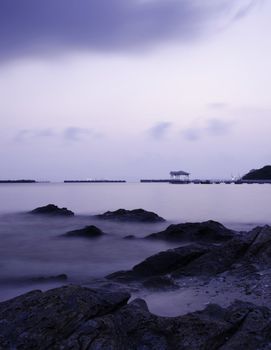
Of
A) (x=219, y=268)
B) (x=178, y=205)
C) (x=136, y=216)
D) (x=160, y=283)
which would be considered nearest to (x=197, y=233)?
(x=219, y=268)

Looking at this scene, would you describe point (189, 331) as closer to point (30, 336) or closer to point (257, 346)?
point (257, 346)

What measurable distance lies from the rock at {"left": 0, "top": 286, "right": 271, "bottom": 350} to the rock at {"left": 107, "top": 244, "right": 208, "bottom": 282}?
25.3ft

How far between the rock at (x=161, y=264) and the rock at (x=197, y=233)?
8368 mm

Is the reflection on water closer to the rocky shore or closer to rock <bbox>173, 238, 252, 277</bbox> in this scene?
rock <bbox>173, 238, 252, 277</bbox>

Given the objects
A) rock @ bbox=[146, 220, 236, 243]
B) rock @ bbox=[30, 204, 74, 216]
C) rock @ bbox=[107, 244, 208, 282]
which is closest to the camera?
rock @ bbox=[107, 244, 208, 282]

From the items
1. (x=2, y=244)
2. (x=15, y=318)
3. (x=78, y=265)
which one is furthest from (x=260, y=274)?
(x=2, y=244)

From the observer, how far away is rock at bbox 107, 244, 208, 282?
15.7m

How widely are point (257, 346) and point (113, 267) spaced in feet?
47.0

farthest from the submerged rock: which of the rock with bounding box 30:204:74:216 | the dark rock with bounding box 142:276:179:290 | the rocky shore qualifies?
the rock with bounding box 30:204:74:216

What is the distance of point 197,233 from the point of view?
26.1 meters

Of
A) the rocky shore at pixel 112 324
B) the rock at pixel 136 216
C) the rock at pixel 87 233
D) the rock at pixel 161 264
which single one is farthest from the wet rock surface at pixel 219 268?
the rock at pixel 136 216

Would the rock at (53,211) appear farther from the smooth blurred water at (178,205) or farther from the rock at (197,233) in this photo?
the rock at (197,233)

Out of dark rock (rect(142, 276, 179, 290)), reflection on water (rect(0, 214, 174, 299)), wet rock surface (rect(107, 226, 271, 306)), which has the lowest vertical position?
reflection on water (rect(0, 214, 174, 299))

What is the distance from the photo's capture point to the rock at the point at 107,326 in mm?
6711
